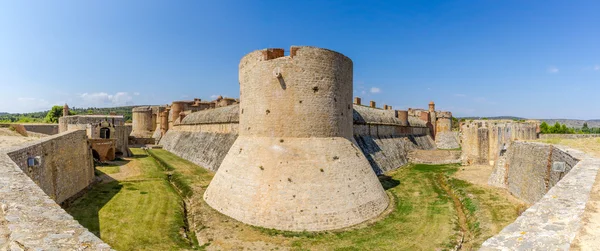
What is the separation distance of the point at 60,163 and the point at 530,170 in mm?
24538

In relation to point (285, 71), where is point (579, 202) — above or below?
below

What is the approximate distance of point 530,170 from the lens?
1559 cm

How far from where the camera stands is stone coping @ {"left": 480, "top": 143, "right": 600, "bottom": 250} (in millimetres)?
4535

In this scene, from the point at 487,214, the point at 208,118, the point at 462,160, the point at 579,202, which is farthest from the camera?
the point at 208,118

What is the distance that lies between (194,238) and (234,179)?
3347 mm

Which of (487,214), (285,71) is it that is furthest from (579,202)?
(285,71)

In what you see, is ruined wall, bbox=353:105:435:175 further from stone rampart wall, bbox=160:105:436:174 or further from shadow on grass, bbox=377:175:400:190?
shadow on grass, bbox=377:175:400:190

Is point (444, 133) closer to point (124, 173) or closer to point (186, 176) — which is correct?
point (186, 176)

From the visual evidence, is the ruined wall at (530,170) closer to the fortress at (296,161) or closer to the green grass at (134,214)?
the fortress at (296,161)

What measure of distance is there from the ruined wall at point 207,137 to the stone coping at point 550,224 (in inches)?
909

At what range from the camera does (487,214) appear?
1452cm

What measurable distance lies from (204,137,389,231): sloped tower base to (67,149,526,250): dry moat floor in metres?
0.55

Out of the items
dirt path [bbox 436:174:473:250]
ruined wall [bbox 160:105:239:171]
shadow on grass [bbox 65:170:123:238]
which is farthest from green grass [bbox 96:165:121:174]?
dirt path [bbox 436:174:473:250]

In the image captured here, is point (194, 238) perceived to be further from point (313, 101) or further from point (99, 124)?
point (99, 124)
